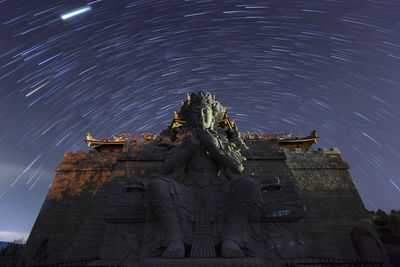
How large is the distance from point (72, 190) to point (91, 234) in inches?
198

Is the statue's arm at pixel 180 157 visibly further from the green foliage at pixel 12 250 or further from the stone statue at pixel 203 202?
the green foliage at pixel 12 250

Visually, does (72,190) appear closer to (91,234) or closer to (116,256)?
(91,234)

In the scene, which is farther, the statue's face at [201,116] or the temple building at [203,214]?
the statue's face at [201,116]

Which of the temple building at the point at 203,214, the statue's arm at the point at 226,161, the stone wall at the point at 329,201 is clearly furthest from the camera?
the stone wall at the point at 329,201

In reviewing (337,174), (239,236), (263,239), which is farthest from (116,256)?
(337,174)

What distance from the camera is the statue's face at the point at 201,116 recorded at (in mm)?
5141

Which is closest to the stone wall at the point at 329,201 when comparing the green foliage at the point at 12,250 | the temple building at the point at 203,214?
the temple building at the point at 203,214

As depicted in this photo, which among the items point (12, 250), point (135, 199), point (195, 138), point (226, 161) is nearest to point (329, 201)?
point (226, 161)

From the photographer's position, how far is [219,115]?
240 inches

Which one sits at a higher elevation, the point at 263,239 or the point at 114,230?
the point at 114,230

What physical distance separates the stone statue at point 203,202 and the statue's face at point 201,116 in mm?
203

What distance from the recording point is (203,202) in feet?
14.2

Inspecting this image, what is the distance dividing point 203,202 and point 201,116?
209 cm

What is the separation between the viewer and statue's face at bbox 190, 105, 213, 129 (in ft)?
16.9
